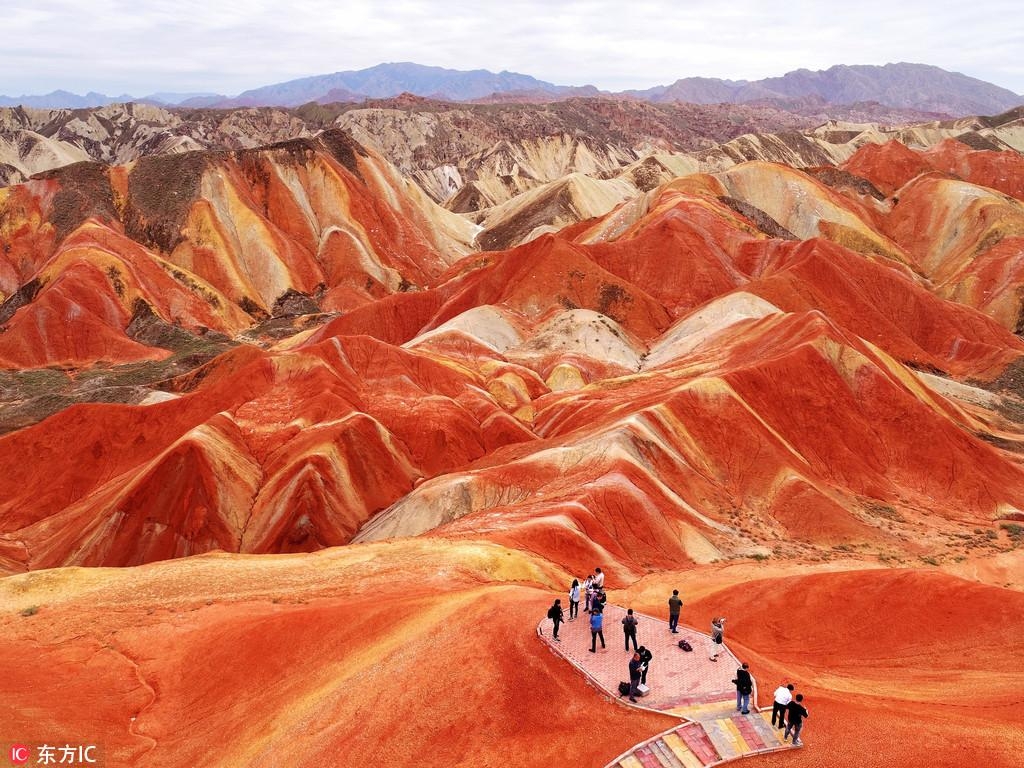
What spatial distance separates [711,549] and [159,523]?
33.5 m

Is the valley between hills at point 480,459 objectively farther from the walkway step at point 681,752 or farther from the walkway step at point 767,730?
the walkway step at point 681,752

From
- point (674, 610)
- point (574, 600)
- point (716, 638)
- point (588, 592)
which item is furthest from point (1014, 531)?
point (574, 600)

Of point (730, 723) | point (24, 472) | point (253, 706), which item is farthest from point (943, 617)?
point (24, 472)

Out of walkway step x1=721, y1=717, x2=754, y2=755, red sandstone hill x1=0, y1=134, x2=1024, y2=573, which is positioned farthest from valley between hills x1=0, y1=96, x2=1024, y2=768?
red sandstone hill x1=0, y1=134, x2=1024, y2=573

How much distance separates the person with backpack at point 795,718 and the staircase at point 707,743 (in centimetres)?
27

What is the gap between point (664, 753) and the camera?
15.0m

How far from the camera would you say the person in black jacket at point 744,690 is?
1588 centimetres

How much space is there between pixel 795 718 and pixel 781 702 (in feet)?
1.36

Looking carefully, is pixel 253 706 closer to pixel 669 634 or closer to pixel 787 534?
pixel 669 634

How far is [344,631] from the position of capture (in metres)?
22.0

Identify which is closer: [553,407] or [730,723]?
[730,723]

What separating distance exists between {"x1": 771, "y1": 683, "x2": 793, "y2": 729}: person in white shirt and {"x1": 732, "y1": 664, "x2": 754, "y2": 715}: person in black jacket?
549 mm

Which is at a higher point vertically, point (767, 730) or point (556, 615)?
point (556, 615)
